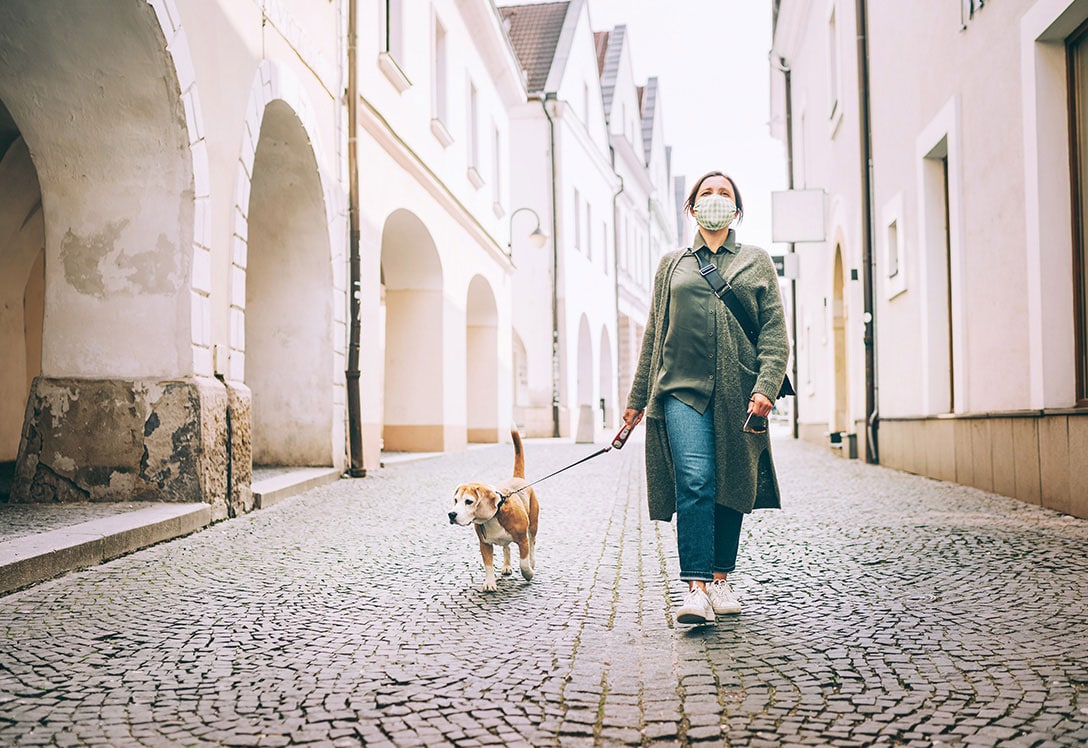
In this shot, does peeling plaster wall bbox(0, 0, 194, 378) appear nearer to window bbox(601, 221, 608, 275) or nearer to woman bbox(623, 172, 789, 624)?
woman bbox(623, 172, 789, 624)

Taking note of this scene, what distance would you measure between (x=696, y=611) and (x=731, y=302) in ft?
3.90

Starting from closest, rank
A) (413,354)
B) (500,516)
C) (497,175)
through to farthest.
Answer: (500,516) → (413,354) → (497,175)

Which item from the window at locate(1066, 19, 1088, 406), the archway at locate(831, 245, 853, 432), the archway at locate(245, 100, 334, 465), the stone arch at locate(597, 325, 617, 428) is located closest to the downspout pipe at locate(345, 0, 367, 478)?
the archway at locate(245, 100, 334, 465)

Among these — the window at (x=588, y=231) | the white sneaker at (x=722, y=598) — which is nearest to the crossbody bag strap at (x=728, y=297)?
the white sneaker at (x=722, y=598)

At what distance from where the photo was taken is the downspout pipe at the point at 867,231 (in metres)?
13.6

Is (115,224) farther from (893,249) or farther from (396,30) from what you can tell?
(893,249)

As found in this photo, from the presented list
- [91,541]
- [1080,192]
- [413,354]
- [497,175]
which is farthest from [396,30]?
[91,541]

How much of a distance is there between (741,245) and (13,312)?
9345 millimetres

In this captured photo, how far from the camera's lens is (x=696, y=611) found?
3.93 meters

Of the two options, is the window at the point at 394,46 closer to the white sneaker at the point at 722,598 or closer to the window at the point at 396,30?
the window at the point at 396,30

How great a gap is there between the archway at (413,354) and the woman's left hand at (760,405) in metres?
12.0

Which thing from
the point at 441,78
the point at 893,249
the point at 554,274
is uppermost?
the point at 441,78

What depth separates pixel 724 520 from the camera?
4.29 metres

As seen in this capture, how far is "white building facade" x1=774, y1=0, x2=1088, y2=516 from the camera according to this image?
7219 mm
